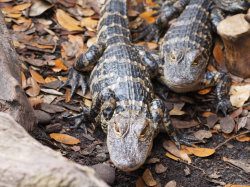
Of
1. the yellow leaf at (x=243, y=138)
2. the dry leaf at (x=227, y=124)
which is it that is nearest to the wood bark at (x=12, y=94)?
the dry leaf at (x=227, y=124)

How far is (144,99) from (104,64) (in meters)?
0.77

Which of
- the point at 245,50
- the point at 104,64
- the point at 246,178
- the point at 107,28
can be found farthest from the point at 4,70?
the point at 245,50

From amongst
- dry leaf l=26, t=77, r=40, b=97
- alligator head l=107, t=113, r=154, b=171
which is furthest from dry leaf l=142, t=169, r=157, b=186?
dry leaf l=26, t=77, r=40, b=97

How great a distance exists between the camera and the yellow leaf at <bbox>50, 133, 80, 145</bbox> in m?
3.58

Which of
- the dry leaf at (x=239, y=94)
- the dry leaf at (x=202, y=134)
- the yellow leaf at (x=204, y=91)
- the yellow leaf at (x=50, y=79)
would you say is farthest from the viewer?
the yellow leaf at (x=204, y=91)

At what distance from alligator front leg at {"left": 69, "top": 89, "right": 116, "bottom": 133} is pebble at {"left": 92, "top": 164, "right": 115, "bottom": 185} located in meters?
0.64

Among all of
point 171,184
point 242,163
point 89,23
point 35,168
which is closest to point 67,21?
point 89,23

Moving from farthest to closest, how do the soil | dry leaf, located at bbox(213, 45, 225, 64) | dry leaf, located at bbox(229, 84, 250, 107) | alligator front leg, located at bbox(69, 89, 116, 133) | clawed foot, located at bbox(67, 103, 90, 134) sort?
dry leaf, located at bbox(213, 45, 225, 64)
dry leaf, located at bbox(229, 84, 250, 107)
clawed foot, located at bbox(67, 103, 90, 134)
alligator front leg, located at bbox(69, 89, 116, 133)
the soil

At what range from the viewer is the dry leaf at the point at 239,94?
448 centimetres

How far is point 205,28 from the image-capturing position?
5195 mm

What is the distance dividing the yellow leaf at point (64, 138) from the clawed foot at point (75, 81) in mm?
802

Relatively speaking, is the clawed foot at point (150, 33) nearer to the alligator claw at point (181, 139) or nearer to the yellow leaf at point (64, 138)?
the alligator claw at point (181, 139)

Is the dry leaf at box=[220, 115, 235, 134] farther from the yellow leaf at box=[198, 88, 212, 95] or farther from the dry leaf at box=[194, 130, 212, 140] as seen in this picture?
the yellow leaf at box=[198, 88, 212, 95]

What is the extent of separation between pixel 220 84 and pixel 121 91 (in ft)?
5.20
